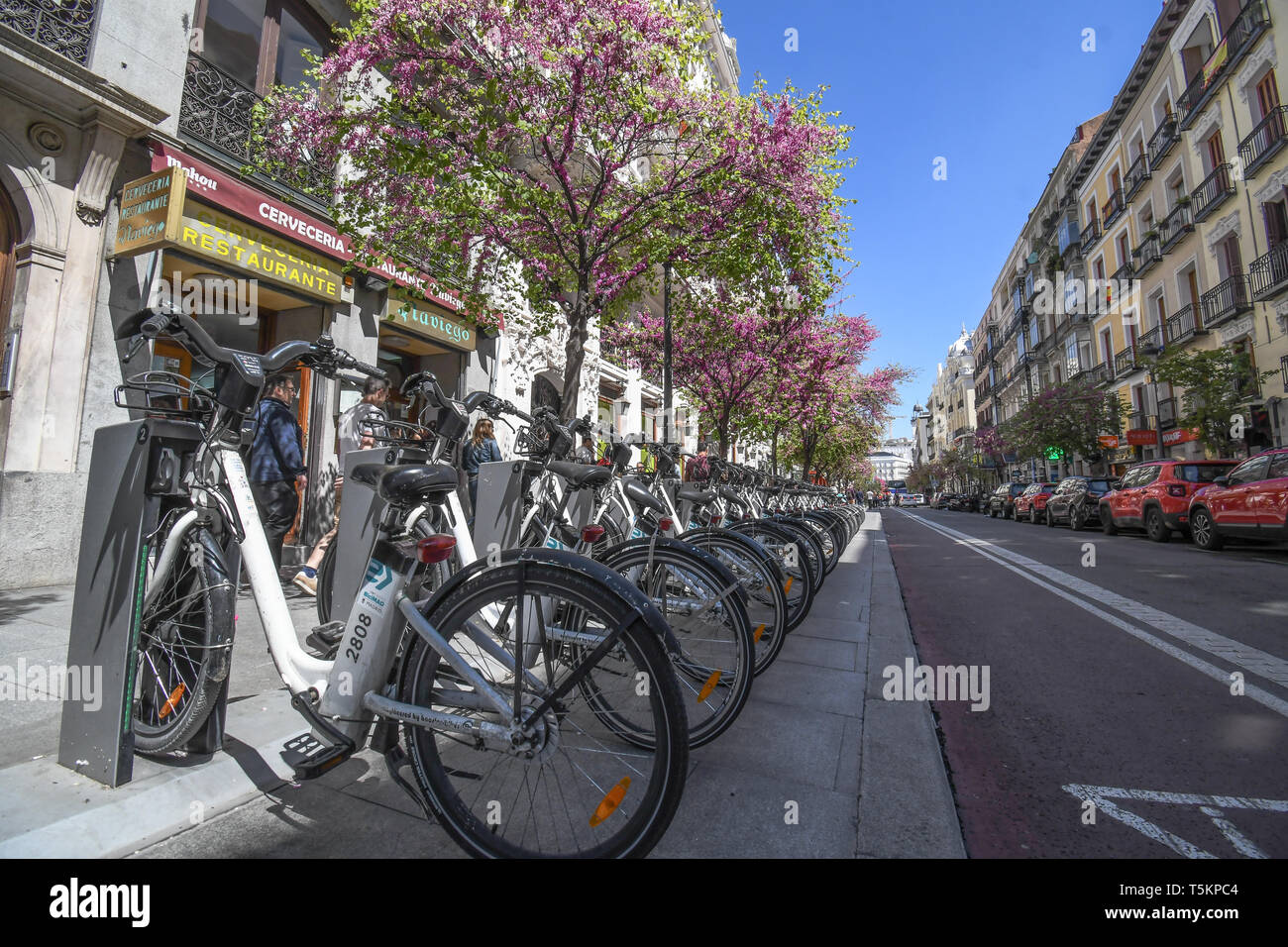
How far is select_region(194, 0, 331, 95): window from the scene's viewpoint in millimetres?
7656

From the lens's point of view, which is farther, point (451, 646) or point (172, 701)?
point (172, 701)

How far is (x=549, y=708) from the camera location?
1672mm

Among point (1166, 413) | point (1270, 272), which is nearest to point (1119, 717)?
point (1270, 272)

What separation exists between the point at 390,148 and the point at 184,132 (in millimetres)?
3309

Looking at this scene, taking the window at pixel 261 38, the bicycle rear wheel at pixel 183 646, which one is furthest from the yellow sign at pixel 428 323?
the bicycle rear wheel at pixel 183 646

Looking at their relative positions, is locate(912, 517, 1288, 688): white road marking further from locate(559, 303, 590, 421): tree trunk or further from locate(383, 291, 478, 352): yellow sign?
locate(383, 291, 478, 352): yellow sign

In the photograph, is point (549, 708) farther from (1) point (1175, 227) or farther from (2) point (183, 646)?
(1) point (1175, 227)

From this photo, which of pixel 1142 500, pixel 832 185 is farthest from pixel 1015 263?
pixel 832 185

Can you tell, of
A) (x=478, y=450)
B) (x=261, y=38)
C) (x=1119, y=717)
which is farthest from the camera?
(x=261, y=38)

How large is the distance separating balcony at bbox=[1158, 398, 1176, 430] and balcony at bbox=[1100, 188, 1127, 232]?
1020cm

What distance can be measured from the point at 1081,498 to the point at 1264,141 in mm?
12434

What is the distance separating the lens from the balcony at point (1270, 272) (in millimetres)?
17984

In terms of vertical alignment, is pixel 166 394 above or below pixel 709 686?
above
